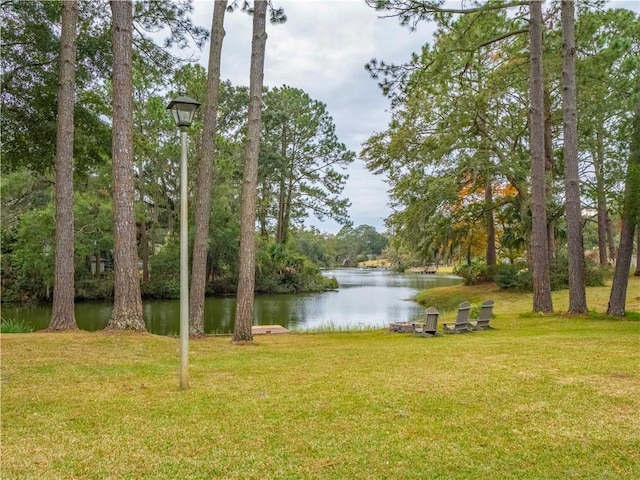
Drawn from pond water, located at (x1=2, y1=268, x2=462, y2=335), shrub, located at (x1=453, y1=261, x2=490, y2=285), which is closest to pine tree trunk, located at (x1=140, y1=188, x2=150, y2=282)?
pond water, located at (x1=2, y1=268, x2=462, y2=335)

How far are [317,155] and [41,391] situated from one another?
87.2 feet

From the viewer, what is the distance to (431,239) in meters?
19.5

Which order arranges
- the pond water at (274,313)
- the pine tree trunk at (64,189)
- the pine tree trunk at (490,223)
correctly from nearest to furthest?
the pine tree trunk at (64,189)
the pond water at (274,313)
the pine tree trunk at (490,223)

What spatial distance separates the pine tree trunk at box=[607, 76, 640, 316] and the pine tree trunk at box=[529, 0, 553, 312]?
138 centimetres

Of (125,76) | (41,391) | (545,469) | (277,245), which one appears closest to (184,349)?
(41,391)

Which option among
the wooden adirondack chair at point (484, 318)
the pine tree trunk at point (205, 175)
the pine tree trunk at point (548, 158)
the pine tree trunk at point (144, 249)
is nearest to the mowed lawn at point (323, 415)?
the pine tree trunk at point (205, 175)

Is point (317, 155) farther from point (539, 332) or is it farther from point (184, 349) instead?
point (184, 349)

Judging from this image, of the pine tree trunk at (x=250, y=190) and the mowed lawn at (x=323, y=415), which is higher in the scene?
the pine tree trunk at (x=250, y=190)

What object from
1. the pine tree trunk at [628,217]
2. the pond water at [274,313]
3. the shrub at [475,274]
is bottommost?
the pond water at [274,313]

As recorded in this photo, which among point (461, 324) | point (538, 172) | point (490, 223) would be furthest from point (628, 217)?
point (490, 223)

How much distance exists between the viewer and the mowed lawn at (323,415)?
2750mm

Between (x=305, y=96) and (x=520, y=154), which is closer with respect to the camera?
(x=520, y=154)

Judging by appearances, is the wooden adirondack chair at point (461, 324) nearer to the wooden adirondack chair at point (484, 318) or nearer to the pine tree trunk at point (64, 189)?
the wooden adirondack chair at point (484, 318)

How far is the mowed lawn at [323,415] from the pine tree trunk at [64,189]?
1.90m
